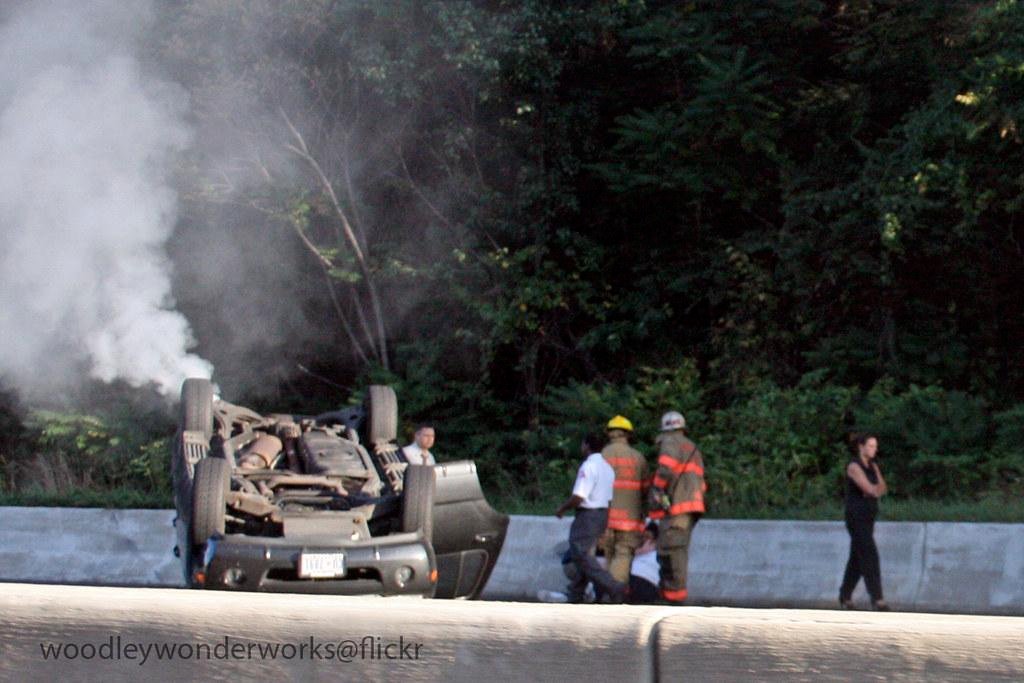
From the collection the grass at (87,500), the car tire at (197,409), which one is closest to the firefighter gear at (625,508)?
the car tire at (197,409)

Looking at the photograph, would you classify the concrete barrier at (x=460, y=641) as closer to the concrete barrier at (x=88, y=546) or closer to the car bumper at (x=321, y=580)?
the car bumper at (x=321, y=580)

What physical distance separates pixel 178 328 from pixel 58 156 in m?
3.25

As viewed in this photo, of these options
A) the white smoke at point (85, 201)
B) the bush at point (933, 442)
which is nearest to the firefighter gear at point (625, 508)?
the bush at point (933, 442)

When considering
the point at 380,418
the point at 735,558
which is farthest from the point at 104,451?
the point at 735,558

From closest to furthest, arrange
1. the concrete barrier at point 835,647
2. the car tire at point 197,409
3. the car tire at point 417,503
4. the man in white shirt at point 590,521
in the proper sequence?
the concrete barrier at point 835,647 < the car tire at point 417,503 < the car tire at point 197,409 < the man in white shirt at point 590,521

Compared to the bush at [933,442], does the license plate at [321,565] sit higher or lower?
lower

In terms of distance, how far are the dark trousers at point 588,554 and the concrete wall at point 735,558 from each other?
1.06 metres

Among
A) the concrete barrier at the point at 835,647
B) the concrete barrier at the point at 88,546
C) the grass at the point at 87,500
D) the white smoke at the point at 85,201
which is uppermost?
the white smoke at the point at 85,201

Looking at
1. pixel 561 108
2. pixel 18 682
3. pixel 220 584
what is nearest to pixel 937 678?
pixel 18 682

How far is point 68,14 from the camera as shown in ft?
60.3

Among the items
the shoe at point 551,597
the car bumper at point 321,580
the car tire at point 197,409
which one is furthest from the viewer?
the shoe at point 551,597

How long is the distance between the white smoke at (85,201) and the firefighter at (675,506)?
18.7 feet

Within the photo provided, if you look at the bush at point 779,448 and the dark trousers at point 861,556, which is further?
the bush at point 779,448

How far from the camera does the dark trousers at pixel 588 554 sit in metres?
11.6
